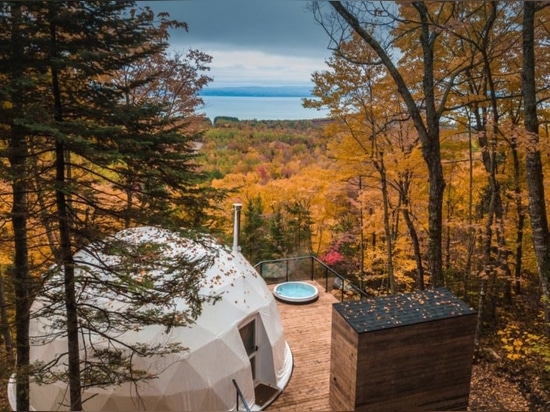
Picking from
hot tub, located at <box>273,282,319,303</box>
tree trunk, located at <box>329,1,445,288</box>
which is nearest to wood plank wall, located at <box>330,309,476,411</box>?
tree trunk, located at <box>329,1,445,288</box>

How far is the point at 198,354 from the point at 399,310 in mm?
3175

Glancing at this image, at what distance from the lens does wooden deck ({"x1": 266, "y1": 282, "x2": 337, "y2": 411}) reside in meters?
6.54

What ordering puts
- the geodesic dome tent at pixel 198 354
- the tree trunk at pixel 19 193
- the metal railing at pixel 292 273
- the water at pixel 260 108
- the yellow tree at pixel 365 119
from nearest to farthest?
the tree trunk at pixel 19 193, the geodesic dome tent at pixel 198 354, the water at pixel 260 108, the yellow tree at pixel 365 119, the metal railing at pixel 292 273

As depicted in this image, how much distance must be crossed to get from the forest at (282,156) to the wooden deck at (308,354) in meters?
2.57

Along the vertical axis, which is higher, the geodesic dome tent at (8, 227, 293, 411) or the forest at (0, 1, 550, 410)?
the forest at (0, 1, 550, 410)

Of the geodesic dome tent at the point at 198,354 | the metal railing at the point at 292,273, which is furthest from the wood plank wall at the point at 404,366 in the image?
the metal railing at the point at 292,273

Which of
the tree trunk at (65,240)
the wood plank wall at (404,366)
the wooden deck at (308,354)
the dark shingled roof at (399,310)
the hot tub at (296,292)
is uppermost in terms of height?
the tree trunk at (65,240)

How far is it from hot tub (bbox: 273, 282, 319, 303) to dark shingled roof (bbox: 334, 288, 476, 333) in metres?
4.35

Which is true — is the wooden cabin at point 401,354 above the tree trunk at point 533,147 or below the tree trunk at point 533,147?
below

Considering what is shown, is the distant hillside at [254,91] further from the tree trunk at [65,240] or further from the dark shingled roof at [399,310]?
the dark shingled roof at [399,310]

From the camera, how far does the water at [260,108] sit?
6.71 m

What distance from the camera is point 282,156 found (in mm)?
19250

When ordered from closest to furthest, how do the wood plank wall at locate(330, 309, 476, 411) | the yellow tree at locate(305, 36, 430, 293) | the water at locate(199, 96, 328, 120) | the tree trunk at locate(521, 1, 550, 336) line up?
the wood plank wall at locate(330, 309, 476, 411)
the tree trunk at locate(521, 1, 550, 336)
the water at locate(199, 96, 328, 120)
the yellow tree at locate(305, 36, 430, 293)

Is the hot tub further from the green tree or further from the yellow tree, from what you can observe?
the green tree
